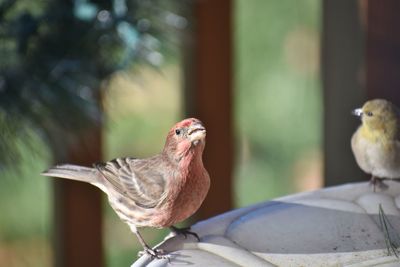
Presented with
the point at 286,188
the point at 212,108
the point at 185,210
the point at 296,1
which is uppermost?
the point at 296,1

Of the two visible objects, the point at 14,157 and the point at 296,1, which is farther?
the point at 296,1

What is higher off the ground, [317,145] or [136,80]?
[136,80]

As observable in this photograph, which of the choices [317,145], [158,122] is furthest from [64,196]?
[317,145]

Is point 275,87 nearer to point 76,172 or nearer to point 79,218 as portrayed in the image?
point 79,218

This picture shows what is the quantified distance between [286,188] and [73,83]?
2425 millimetres

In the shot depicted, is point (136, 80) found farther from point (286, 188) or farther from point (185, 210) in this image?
point (286, 188)

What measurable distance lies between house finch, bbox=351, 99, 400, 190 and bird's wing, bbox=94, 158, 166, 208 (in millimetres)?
533

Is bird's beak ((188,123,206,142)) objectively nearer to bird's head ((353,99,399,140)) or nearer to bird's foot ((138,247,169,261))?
bird's foot ((138,247,169,261))

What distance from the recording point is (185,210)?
146 centimetres

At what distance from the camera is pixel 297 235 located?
1.54m

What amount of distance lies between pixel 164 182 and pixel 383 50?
42.2 inches

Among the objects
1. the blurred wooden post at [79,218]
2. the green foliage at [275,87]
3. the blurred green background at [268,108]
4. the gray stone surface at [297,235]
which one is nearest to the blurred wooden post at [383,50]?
the gray stone surface at [297,235]

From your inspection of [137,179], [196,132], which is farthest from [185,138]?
[137,179]

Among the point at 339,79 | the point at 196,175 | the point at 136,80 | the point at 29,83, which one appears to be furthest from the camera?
the point at 339,79
